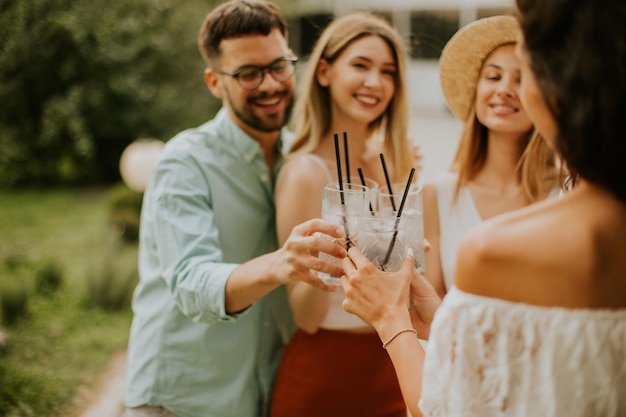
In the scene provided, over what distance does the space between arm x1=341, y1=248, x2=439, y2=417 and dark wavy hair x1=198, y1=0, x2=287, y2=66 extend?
1126 mm

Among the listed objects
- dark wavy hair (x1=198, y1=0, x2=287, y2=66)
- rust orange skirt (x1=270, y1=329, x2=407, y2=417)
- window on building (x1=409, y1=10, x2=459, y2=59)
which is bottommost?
rust orange skirt (x1=270, y1=329, x2=407, y2=417)

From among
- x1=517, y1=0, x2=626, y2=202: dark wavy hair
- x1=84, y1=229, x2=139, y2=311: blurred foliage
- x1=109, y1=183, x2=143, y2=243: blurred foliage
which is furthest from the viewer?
x1=109, y1=183, x2=143, y2=243: blurred foliage

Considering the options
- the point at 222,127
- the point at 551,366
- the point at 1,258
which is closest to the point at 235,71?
the point at 222,127

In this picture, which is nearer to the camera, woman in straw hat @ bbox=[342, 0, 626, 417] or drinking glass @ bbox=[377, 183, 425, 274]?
woman in straw hat @ bbox=[342, 0, 626, 417]

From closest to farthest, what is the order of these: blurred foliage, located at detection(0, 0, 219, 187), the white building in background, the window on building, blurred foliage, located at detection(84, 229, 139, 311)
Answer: blurred foliage, located at detection(84, 229, 139, 311) → blurred foliage, located at detection(0, 0, 219, 187) → the white building in background → the window on building

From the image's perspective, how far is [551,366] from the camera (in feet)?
3.97

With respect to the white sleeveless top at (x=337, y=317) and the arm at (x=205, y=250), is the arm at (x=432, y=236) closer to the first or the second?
the white sleeveless top at (x=337, y=317)

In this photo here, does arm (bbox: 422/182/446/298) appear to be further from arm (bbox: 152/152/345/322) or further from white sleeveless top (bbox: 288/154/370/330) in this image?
arm (bbox: 152/152/345/322)

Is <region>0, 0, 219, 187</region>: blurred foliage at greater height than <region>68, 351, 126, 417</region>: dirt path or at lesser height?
greater

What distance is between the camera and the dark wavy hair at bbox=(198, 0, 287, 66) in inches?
94.0

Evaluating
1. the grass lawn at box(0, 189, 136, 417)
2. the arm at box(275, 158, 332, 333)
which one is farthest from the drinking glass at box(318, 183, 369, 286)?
the grass lawn at box(0, 189, 136, 417)

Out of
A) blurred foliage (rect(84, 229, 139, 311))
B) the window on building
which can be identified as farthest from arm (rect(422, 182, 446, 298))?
the window on building

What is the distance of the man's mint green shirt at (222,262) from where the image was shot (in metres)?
2.23

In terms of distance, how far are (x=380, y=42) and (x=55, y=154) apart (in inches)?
295
